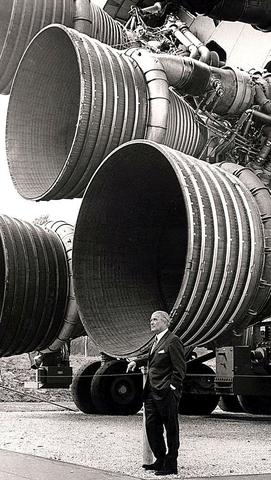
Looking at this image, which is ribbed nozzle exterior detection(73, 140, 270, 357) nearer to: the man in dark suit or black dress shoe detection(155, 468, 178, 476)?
the man in dark suit

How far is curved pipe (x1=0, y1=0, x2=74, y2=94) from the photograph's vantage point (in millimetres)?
11578

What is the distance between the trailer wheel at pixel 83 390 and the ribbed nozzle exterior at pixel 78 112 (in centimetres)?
353

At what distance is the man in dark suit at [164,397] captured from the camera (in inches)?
217

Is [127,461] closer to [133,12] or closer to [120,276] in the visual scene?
[120,276]

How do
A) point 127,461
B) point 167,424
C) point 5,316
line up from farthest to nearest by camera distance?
1. point 5,316
2. point 127,461
3. point 167,424

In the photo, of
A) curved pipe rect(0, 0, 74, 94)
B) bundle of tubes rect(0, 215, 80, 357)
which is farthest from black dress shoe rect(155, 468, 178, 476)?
curved pipe rect(0, 0, 74, 94)

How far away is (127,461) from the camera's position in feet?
20.2

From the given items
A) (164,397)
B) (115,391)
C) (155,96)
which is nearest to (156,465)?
(164,397)

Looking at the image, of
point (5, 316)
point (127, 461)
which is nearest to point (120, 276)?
point (5, 316)

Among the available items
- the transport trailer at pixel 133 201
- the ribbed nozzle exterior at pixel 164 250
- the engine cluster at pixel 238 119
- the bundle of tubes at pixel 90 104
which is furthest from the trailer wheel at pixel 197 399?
the bundle of tubes at pixel 90 104

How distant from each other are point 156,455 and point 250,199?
437 cm

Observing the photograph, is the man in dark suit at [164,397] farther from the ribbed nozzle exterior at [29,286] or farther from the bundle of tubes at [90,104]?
the ribbed nozzle exterior at [29,286]

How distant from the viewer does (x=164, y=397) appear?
18.3 feet

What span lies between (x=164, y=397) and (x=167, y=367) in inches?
8.8
